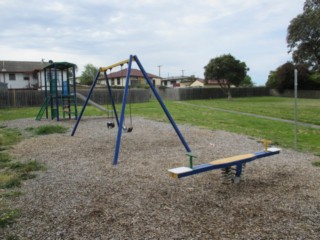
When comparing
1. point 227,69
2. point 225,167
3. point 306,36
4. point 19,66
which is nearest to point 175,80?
point 19,66

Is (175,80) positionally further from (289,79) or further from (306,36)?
(306,36)

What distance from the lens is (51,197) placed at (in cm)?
491

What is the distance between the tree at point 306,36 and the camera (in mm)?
25508

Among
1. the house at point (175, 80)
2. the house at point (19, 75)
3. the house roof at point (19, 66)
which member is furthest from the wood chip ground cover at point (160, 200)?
the house at point (175, 80)

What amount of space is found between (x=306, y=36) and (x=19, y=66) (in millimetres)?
44850

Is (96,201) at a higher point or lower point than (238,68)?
lower

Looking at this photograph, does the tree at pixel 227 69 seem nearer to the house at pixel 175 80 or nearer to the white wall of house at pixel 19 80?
the white wall of house at pixel 19 80

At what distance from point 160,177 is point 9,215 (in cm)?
266

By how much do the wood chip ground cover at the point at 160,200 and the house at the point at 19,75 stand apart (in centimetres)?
4803

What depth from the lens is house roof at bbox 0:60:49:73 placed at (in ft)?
168

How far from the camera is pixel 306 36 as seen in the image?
2692cm

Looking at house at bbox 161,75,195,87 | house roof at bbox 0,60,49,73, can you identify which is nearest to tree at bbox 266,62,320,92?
house roof at bbox 0,60,49,73

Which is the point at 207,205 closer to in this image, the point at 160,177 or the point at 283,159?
the point at 160,177

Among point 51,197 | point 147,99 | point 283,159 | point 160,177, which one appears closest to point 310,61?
point 147,99
